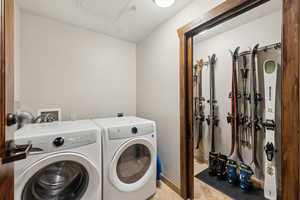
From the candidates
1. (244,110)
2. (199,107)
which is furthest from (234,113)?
(199,107)

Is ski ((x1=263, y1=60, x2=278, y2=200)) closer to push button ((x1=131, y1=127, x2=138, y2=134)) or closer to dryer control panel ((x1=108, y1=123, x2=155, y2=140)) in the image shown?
dryer control panel ((x1=108, y1=123, x2=155, y2=140))

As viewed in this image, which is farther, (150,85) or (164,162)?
(150,85)

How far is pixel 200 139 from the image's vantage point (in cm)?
232

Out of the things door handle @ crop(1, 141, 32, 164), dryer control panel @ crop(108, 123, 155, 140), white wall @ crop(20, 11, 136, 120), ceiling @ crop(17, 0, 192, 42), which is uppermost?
ceiling @ crop(17, 0, 192, 42)

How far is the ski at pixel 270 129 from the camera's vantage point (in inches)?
54.6

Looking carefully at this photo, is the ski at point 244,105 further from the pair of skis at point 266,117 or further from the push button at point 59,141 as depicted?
the push button at point 59,141

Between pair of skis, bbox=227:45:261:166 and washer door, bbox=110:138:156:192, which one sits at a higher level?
pair of skis, bbox=227:45:261:166

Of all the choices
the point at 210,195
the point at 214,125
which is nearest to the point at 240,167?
the point at 210,195

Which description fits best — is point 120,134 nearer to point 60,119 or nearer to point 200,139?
point 60,119

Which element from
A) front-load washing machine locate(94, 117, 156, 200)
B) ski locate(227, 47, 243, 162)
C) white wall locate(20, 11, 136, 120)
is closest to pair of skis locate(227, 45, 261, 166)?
ski locate(227, 47, 243, 162)

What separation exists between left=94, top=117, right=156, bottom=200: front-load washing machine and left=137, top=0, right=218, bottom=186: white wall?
0.31m

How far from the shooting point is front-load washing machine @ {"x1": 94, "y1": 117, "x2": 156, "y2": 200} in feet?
3.73

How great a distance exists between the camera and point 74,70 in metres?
1.78

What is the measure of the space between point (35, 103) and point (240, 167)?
271cm
